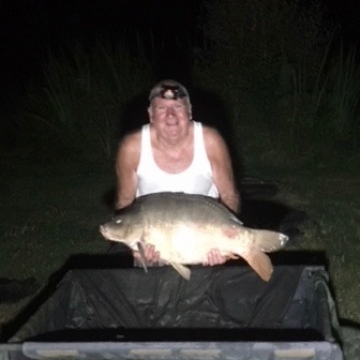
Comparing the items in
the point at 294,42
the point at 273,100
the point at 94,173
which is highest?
the point at 294,42

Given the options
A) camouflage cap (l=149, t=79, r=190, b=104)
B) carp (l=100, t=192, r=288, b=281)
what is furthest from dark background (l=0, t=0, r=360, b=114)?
carp (l=100, t=192, r=288, b=281)

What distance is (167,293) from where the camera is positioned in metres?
3.35

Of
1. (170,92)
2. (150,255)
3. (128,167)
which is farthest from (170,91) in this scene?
(150,255)

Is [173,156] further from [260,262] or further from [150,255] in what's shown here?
[260,262]

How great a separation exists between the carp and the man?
60cm

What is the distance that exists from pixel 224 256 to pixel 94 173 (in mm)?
4993

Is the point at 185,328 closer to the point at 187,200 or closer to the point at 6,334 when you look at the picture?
the point at 187,200

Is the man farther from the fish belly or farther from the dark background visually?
the dark background

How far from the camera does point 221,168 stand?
12.0 feet

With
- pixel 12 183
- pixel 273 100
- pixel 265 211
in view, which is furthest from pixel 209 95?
pixel 265 211

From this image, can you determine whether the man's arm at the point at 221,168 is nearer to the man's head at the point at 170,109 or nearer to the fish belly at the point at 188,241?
the man's head at the point at 170,109

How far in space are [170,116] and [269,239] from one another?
93 cm

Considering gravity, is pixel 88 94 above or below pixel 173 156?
below

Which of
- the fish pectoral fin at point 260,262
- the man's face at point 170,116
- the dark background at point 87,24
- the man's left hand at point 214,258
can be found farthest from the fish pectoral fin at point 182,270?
the dark background at point 87,24
